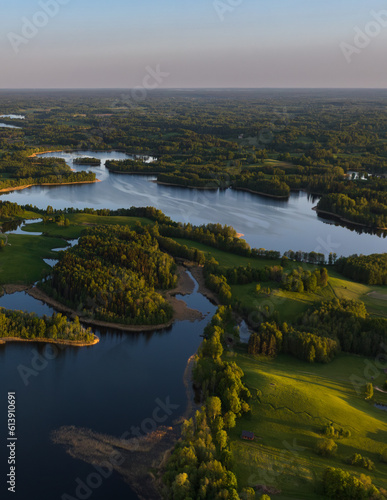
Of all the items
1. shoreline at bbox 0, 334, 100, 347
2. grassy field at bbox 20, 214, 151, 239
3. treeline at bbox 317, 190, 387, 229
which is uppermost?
treeline at bbox 317, 190, 387, 229

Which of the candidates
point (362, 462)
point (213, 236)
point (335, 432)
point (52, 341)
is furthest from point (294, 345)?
point (213, 236)

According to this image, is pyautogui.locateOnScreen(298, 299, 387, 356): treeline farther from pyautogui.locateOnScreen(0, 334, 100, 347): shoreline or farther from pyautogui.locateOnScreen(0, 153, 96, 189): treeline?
pyautogui.locateOnScreen(0, 153, 96, 189): treeline

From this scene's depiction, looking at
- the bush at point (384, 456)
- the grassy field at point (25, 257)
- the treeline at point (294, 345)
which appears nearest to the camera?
the bush at point (384, 456)

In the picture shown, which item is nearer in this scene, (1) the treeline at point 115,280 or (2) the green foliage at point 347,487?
(2) the green foliage at point 347,487

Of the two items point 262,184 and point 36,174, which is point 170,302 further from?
point 36,174

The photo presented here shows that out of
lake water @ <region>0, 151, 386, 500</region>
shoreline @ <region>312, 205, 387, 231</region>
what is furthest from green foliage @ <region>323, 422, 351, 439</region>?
shoreline @ <region>312, 205, 387, 231</region>

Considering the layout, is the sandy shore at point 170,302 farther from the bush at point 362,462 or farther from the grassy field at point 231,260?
the bush at point 362,462


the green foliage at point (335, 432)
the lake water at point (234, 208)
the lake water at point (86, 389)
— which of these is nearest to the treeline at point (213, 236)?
the lake water at point (234, 208)
